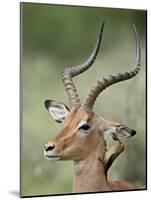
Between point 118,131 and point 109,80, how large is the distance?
320 mm

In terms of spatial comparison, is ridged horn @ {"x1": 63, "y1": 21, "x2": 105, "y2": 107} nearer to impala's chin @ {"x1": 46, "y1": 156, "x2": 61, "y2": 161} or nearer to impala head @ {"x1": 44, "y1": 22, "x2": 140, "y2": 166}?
impala head @ {"x1": 44, "y1": 22, "x2": 140, "y2": 166}

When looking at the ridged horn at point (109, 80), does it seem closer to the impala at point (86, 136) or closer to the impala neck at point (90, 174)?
the impala at point (86, 136)

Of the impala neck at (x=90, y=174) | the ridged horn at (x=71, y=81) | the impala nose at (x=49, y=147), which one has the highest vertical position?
the ridged horn at (x=71, y=81)

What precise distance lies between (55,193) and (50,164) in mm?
179

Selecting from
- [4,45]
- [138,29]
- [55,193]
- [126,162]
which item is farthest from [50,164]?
[138,29]

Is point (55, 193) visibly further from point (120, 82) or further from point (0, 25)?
point (0, 25)

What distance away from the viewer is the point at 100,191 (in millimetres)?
3658

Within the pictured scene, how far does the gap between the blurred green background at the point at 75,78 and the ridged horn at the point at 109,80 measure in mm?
31

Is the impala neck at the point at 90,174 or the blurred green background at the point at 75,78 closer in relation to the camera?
the blurred green background at the point at 75,78

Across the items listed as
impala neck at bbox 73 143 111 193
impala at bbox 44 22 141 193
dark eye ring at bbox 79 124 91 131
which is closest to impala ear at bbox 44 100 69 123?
impala at bbox 44 22 141 193

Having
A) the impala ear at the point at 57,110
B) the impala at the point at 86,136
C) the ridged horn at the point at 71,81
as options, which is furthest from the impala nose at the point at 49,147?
the ridged horn at the point at 71,81

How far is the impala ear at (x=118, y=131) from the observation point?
3656mm

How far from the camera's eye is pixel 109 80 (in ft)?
12.0

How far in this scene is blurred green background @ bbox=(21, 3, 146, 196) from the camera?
346cm
